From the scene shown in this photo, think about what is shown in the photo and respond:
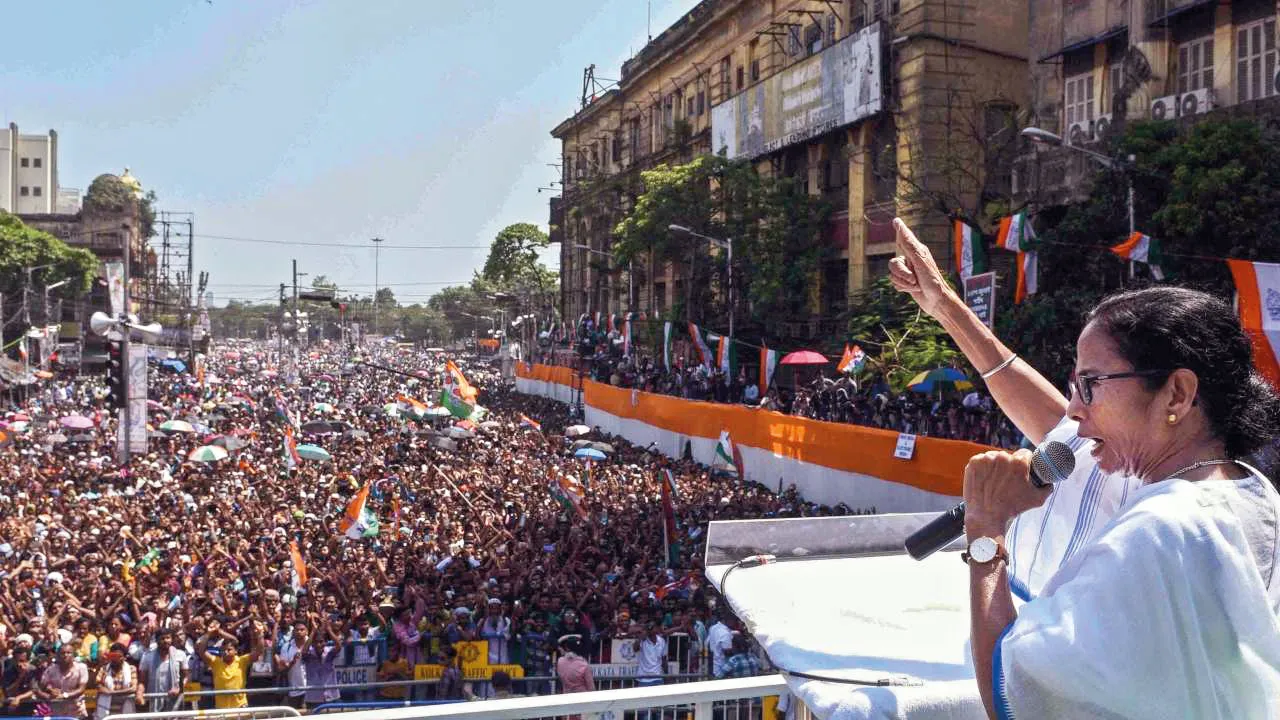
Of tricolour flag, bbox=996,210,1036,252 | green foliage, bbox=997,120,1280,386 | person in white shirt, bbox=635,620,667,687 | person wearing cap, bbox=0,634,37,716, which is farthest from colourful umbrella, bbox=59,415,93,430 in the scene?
person in white shirt, bbox=635,620,667,687

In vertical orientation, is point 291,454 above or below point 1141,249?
below

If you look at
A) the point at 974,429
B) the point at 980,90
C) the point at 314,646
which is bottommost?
the point at 314,646

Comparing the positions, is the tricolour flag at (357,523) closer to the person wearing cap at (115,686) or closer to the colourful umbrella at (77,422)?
the person wearing cap at (115,686)

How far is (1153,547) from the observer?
63.4 inches

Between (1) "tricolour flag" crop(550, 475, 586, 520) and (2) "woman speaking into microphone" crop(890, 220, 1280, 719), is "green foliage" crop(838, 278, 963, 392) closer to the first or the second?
(1) "tricolour flag" crop(550, 475, 586, 520)

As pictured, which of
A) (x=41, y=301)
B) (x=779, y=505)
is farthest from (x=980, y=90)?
(x=41, y=301)

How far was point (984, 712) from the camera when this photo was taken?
183cm

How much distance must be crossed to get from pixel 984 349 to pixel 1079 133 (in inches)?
937

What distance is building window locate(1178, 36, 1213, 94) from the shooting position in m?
22.5

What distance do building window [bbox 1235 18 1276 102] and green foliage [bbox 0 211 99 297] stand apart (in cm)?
5865

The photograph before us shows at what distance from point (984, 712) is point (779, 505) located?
17.9 meters

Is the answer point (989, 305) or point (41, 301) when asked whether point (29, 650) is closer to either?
point (989, 305)

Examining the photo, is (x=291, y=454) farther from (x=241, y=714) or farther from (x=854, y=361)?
(x=241, y=714)

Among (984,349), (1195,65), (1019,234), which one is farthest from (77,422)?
(984,349)
